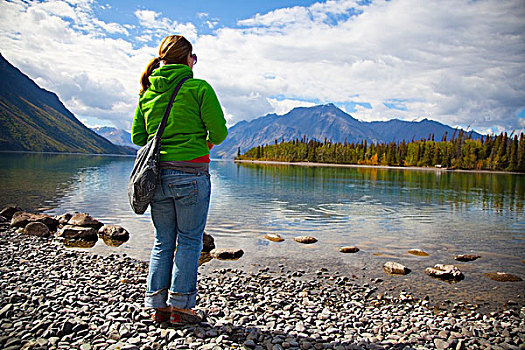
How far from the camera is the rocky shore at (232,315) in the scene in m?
4.83

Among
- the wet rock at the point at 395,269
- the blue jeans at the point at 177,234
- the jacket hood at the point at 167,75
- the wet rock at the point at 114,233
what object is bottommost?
the wet rock at the point at 395,269

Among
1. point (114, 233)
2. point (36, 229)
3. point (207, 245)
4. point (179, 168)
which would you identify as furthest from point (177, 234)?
point (36, 229)

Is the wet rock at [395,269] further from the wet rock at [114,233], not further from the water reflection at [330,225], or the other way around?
the wet rock at [114,233]

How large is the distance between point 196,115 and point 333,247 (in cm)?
1098

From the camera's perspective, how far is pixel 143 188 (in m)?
4.65

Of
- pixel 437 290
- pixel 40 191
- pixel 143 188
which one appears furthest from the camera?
pixel 40 191

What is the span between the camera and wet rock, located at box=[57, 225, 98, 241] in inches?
530

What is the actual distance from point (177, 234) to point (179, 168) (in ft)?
3.53

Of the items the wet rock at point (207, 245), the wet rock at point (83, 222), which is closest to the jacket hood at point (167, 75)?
the wet rock at point (207, 245)

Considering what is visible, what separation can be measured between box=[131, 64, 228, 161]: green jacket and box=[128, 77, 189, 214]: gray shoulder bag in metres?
0.08

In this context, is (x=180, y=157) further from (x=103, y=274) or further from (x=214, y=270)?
(x=214, y=270)

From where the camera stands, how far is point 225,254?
39.0ft

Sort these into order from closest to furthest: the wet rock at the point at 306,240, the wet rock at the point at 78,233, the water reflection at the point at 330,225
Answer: the wet rock at the point at 78,233 < the water reflection at the point at 330,225 < the wet rock at the point at 306,240

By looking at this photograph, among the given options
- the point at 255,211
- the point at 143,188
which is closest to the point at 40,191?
the point at 255,211
